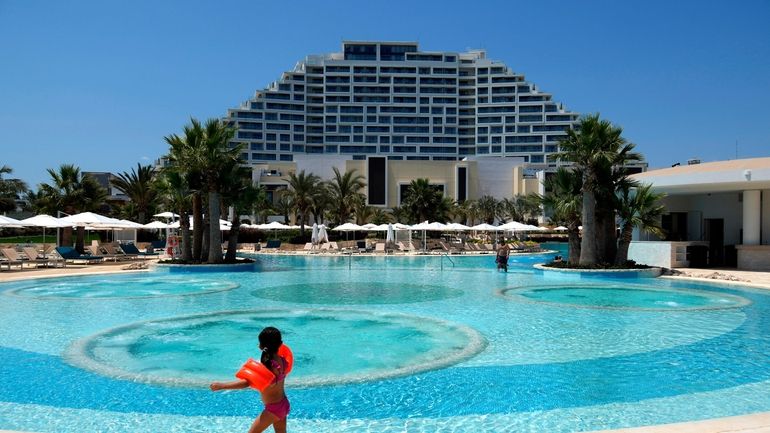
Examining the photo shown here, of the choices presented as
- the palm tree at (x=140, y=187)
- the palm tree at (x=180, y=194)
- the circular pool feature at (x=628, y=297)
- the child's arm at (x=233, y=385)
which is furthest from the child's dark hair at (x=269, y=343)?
the palm tree at (x=140, y=187)

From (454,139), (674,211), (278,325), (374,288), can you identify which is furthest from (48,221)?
(454,139)

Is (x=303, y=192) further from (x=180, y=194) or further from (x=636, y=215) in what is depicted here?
(x=636, y=215)

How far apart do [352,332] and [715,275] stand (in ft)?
48.3

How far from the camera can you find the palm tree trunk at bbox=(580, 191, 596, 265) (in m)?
20.4

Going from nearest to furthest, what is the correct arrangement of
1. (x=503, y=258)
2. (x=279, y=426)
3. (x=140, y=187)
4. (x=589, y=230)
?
(x=279, y=426)
(x=589, y=230)
(x=503, y=258)
(x=140, y=187)

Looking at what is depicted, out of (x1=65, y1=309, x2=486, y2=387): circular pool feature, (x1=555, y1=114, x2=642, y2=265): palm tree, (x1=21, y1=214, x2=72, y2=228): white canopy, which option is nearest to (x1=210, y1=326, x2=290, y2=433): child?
(x1=65, y1=309, x2=486, y2=387): circular pool feature

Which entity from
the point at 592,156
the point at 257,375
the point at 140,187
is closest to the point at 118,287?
the point at 257,375

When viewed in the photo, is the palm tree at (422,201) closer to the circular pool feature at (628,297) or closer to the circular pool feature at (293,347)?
the circular pool feature at (628,297)

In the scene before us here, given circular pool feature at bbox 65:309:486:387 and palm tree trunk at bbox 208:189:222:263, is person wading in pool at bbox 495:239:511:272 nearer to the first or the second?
circular pool feature at bbox 65:309:486:387

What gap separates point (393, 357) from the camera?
8.39 metres

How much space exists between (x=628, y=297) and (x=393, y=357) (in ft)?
30.4

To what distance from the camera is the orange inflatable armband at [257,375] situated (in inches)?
144

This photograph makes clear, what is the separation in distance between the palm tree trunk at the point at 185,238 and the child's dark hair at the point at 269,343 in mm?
20540

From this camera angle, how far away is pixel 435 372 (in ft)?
24.6
